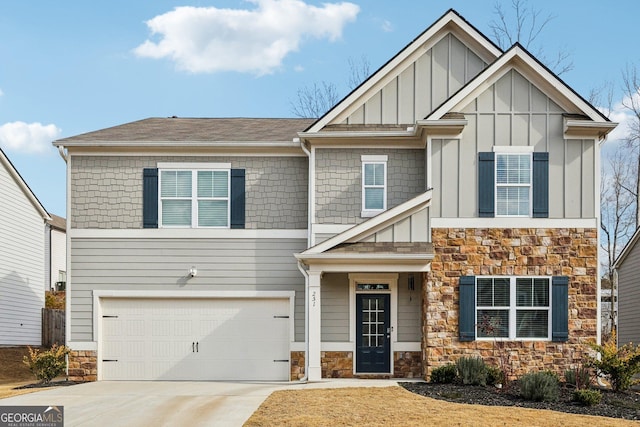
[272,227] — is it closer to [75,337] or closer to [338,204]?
[338,204]

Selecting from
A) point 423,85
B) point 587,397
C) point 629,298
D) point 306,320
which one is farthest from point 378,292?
point 629,298

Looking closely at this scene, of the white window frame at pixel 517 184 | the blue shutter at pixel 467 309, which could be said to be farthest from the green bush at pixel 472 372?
the white window frame at pixel 517 184

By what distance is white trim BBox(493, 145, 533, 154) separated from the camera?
1786 cm

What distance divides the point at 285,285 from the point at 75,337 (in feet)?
17.3

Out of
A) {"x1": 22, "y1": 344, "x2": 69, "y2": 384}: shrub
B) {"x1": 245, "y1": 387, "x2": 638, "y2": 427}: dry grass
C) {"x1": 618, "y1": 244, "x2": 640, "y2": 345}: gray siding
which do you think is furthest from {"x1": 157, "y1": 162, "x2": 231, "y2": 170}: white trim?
{"x1": 618, "y1": 244, "x2": 640, "y2": 345}: gray siding

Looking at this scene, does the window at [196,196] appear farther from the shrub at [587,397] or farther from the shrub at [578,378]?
the shrub at [587,397]

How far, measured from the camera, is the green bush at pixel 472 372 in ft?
52.4

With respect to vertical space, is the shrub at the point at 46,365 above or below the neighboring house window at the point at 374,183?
below

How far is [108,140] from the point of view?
63.9 ft

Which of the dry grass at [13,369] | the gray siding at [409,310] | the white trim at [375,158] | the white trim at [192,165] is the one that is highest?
the white trim at [375,158]

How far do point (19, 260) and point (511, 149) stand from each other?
16.5 m

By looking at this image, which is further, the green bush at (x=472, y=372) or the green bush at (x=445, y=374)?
the green bush at (x=445, y=374)

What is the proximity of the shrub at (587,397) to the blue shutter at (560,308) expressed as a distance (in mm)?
3321

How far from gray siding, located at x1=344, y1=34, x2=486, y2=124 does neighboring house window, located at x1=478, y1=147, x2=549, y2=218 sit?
248 centimetres
